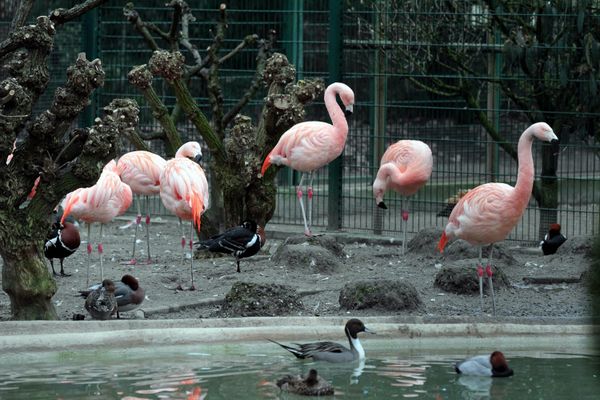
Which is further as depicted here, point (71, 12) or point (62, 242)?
point (62, 242)

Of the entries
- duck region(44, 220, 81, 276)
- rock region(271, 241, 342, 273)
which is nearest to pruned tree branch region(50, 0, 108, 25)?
duck region(44, 220, 81, 276)

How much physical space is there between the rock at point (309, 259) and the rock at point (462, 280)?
1174mm

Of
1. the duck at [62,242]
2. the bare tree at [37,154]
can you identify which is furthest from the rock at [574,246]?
the bare tree at [37,154]

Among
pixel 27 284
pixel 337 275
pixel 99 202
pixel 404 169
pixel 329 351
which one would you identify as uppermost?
pixel 404 169

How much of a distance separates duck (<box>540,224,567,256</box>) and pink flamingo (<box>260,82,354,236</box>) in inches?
84.4

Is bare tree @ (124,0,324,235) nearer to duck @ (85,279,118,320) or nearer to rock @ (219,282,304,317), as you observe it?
rock @ (219,282,304,317)

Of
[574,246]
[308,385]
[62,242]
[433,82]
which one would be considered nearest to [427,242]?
[574,246]

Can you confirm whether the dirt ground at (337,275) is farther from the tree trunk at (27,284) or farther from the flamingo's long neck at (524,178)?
the flamingo's long neck at (524,178)

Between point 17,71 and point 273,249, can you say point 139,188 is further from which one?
point 17,71

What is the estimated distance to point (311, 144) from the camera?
11.2m

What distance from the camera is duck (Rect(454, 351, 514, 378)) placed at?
249 inches

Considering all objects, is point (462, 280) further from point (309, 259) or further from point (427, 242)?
point (427, 242)

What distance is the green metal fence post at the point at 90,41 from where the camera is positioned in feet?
46.4

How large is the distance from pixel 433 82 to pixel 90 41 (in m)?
4.45
